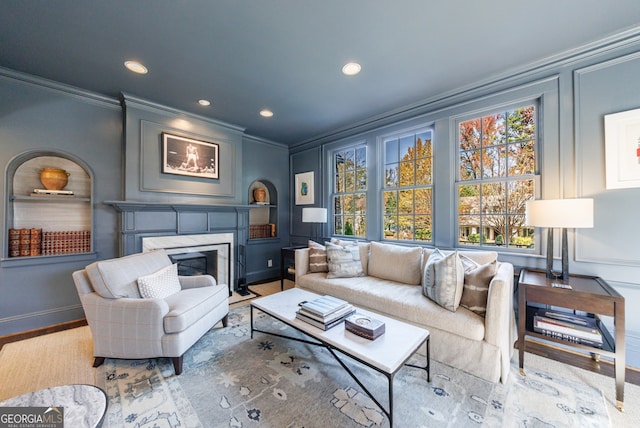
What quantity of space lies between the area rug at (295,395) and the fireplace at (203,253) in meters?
1.54

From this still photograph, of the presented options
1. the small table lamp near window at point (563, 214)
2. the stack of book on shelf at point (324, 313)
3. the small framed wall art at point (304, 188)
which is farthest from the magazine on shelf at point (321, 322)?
the small framed wall art at point (304, 188)

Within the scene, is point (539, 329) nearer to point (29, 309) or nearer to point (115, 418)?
point (115, 418)

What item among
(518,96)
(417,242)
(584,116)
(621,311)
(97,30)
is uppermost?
(97,30)

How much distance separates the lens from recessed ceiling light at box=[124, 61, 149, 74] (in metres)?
2.29

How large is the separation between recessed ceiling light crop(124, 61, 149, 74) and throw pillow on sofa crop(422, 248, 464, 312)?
10.9 ft

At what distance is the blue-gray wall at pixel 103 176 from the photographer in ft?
8.09

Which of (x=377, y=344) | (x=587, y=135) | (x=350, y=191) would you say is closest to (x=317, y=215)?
(x=350, y=191)

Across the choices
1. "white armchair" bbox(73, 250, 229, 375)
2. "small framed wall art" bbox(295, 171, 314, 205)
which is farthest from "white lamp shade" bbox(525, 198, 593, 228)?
"small framed wall art" bbox(295, 171, 314, 205)

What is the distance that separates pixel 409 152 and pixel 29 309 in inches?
186

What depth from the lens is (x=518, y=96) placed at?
8.01 feet

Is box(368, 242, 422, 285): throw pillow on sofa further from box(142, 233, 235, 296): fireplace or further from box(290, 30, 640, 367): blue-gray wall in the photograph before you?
box(142, 233, 235, 296): fireplace

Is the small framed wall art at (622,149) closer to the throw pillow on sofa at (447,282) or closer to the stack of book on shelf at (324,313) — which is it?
the throw pillow on sofa at (447,282)

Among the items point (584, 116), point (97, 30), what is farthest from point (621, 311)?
point (97, 30)

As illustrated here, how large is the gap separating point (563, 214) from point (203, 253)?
13.6ft
